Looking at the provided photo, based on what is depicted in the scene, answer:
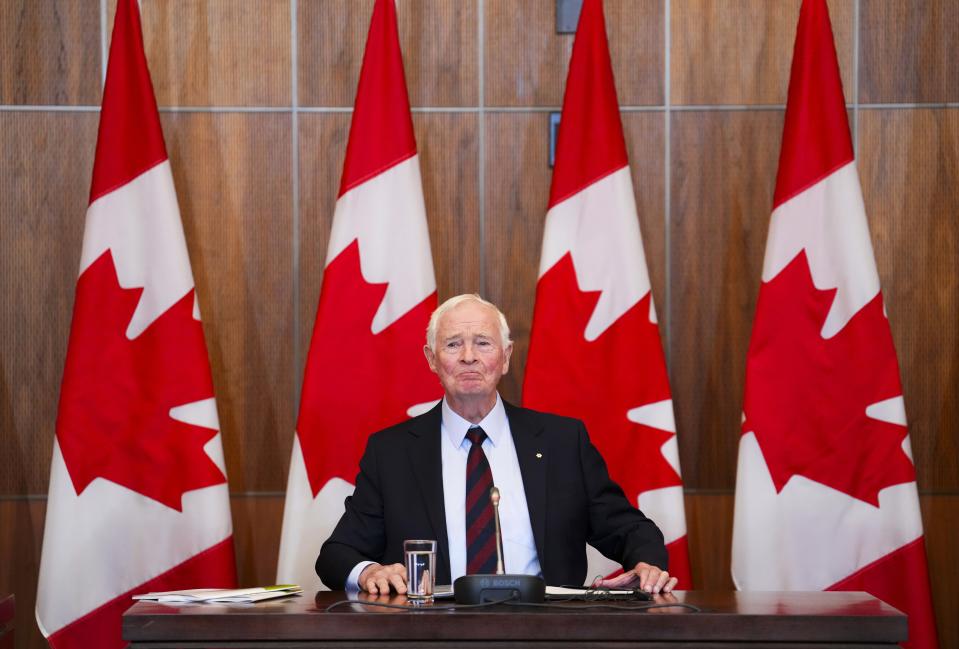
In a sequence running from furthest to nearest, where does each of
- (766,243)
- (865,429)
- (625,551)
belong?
1. (766,243)
2. (865,429)
3. (625,551)

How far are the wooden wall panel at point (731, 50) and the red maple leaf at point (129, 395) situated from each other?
2.07m

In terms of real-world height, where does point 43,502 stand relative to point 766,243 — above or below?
below

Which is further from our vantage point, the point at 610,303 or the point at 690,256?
the point at 690,256

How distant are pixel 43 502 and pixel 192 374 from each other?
35.4 inches

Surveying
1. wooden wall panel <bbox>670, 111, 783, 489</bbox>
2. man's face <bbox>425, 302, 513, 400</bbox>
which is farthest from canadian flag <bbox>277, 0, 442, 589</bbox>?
wooden wall panel <bbox>670, 111, 783, 489</bbox>

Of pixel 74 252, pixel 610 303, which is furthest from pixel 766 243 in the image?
pixel 74 252

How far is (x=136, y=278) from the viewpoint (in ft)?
12.8

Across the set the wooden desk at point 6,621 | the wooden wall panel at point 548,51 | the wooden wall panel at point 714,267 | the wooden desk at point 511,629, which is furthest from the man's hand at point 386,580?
the wooden wall panel at point 548,51

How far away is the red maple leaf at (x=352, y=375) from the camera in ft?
12.8

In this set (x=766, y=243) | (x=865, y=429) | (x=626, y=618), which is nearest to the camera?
(x=626, y=618)

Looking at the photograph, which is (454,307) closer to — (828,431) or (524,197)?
(524,197)

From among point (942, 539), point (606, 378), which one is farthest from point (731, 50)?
point (942, 539)

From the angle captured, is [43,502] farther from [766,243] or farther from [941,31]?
[941,31]

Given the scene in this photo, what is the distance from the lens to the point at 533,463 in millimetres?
3086
